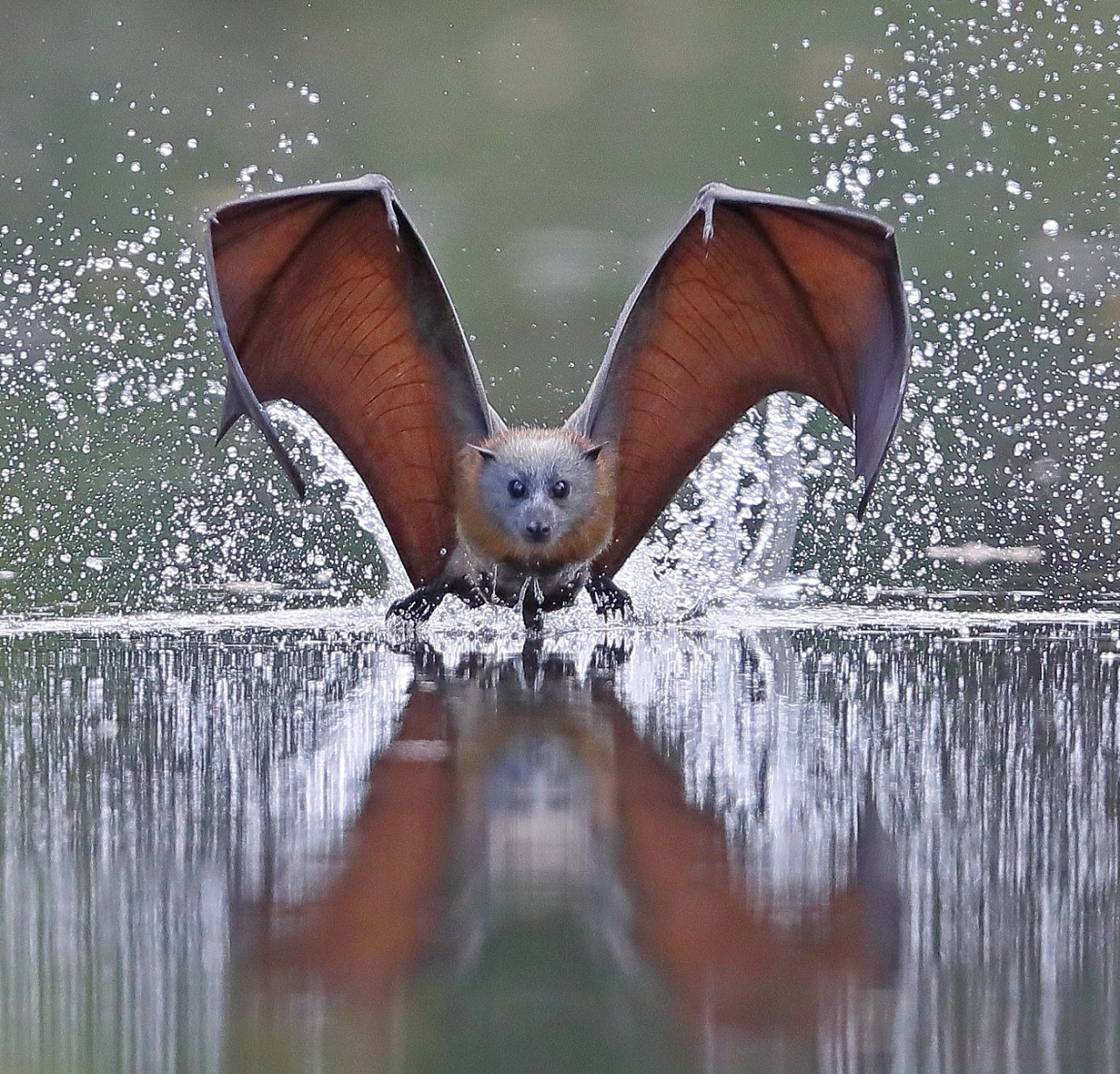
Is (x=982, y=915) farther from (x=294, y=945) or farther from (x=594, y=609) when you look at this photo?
(x=594, y=609)

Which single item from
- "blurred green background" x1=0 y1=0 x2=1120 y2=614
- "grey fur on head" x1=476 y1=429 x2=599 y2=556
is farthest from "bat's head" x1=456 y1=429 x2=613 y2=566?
"blurred green background" x1=0 y1=0 x2=1120 y2=614

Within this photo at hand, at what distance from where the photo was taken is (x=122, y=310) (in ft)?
21.7

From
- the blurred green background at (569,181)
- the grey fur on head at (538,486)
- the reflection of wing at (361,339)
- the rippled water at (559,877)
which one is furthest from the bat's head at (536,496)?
the blurred green background at (569,181)

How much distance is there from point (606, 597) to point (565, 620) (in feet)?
0.35

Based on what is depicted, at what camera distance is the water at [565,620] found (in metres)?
0.98

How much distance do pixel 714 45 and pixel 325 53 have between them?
1.74 meters

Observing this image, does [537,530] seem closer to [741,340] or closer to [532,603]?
[532,603]

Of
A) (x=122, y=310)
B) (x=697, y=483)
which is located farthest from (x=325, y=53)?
(x=697, y=483)

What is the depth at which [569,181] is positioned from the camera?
22.9 ft

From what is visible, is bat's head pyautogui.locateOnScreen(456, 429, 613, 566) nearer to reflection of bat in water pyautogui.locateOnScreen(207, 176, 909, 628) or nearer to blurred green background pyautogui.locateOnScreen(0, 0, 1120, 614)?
reflection of bat in water pyautogui.locateOnScreen(207, 176, 909, 628)

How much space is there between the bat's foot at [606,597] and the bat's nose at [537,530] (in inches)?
13.9

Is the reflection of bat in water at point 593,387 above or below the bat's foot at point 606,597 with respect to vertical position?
above

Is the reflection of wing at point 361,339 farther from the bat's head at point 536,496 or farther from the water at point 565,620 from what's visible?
the water at point 565,620

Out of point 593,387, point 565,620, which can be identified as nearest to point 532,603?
point 565,620
